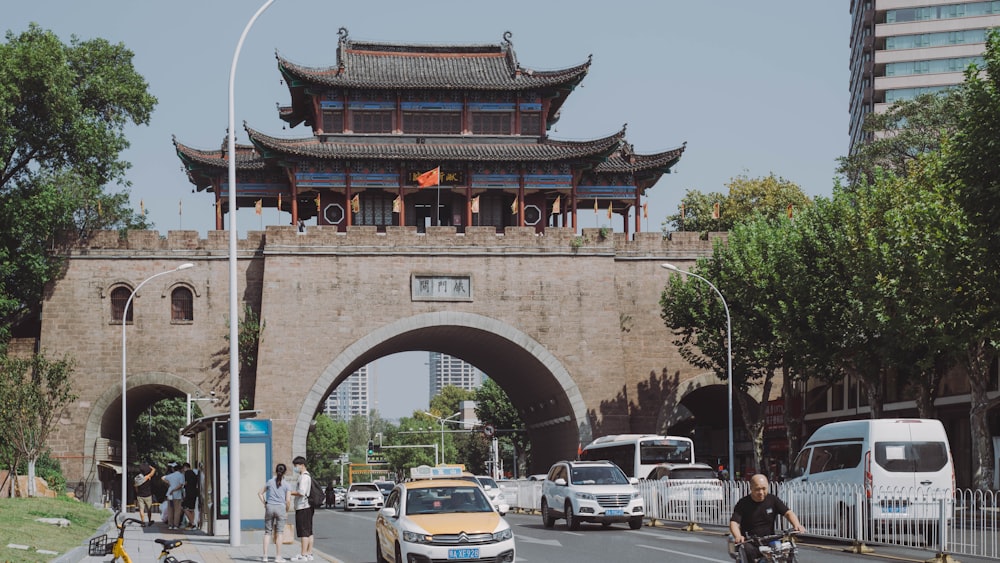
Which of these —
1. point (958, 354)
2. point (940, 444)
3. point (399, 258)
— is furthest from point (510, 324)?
point (940, 444)

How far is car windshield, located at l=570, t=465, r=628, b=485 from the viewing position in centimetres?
2853

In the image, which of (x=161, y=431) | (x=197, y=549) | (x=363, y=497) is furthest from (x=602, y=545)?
(x=161, y=431)

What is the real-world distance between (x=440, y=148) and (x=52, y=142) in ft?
50.3

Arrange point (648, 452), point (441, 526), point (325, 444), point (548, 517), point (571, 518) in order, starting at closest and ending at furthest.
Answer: point (441, 526)
point (571, 518)
point (548, 517)
point (648, 452)
point (325, 444)

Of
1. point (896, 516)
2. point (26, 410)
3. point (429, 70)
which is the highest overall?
point (429, 70)

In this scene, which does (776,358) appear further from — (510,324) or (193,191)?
(193,191)

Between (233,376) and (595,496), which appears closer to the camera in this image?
(233,376)

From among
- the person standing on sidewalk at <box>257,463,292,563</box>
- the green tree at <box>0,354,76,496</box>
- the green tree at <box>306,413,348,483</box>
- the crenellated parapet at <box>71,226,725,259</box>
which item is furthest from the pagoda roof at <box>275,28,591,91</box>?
the green tree at <box>306,413,348,483</box>

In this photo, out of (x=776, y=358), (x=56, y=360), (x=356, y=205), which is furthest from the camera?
(x=356, y=205)

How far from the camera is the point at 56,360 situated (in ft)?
155

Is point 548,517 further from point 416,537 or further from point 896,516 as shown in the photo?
point 416,537

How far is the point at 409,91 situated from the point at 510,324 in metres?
11.7

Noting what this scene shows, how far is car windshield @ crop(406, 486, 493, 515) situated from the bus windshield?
20.8 m

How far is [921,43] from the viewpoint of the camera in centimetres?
8075
